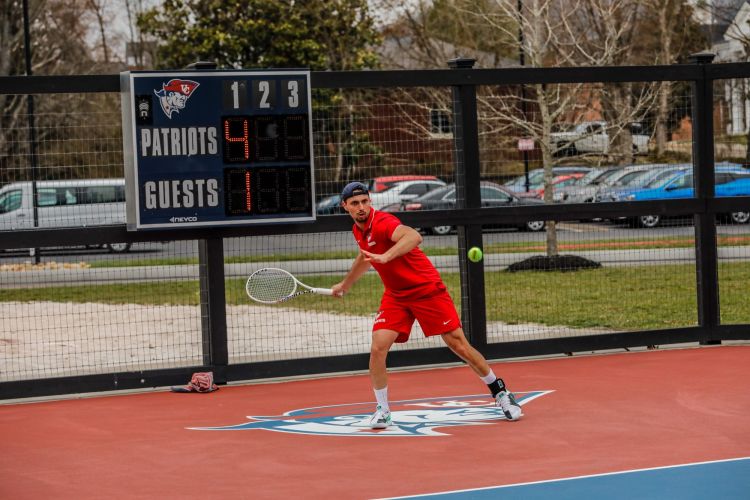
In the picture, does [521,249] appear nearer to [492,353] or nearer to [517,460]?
[492,353]

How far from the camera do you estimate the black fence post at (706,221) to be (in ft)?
44.7

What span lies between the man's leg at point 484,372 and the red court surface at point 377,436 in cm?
12

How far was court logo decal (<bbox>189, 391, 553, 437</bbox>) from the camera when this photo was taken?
30.9 ft

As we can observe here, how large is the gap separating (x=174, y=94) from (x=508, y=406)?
4572mm

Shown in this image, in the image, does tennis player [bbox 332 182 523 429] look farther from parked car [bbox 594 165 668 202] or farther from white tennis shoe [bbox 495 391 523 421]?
parked car [bbox 594 165 668 202]

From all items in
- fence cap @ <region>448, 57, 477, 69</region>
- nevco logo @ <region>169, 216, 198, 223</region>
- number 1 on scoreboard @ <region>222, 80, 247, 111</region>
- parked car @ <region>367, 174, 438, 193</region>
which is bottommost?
nevco logo @ <region>169, 216, 198, 223</region>

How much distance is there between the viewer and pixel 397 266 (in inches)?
373

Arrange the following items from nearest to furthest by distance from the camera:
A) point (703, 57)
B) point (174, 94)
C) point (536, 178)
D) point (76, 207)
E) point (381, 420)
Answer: point (381, 420) < point (174, 94) < point (703, 57) < point (76, 207) < point (536, 178)

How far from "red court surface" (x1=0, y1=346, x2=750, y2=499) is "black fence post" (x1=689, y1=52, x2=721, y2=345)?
1.13 metres

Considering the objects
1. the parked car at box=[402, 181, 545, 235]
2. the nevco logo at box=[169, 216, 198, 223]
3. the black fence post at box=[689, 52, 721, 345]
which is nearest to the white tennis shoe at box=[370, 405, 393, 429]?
the nevco logo at box=[169, 216, 198, 223]

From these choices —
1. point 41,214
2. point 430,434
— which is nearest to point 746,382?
point 430,434

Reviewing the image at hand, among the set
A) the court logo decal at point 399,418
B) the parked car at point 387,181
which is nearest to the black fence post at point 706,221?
the court logo decal at point 399,418

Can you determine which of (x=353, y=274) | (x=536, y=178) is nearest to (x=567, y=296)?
(x=536, y=178)

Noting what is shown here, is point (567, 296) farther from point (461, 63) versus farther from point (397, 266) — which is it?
point (397, 266)
